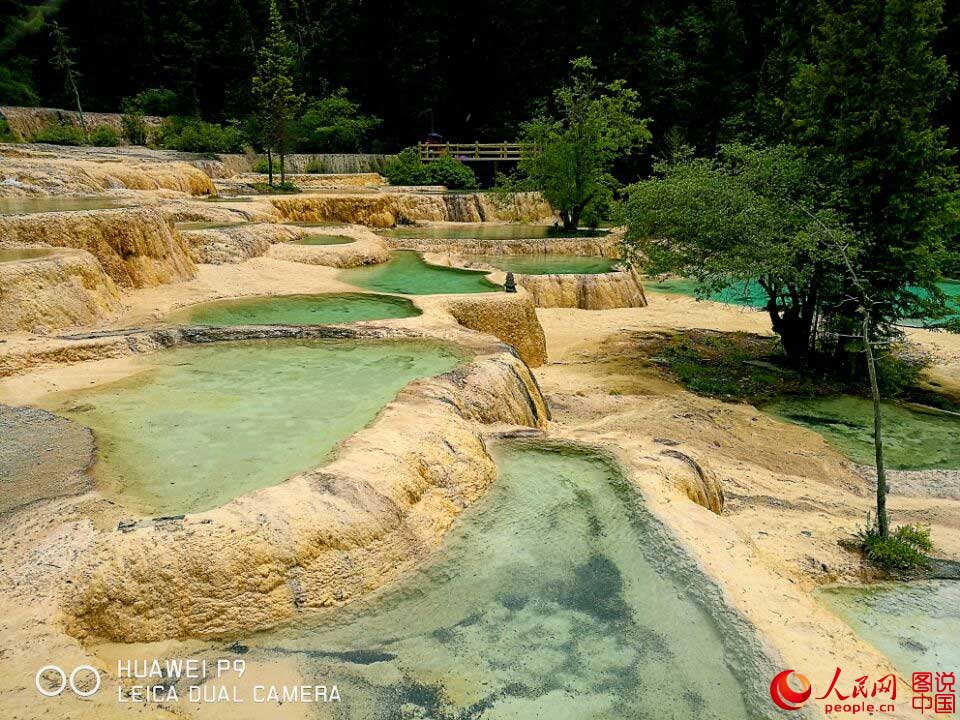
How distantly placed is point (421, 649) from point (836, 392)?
431 inches

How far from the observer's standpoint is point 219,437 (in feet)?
22.6

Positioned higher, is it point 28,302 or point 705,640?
point 28,302

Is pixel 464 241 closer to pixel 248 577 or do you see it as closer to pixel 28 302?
pixel 28 302

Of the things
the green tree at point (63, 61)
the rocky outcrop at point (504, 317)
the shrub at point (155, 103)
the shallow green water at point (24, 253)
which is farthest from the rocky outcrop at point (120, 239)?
the shrub at point (155, 103)

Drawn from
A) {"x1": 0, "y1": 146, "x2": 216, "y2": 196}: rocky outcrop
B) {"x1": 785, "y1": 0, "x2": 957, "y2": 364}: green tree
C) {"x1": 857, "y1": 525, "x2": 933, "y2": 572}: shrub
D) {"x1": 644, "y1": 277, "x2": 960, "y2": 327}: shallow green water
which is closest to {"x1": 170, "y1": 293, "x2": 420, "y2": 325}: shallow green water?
{"x1": 857, "y1": 525, "x2": 933, "y2": 572}: shrub

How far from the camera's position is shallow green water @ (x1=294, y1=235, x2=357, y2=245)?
18.4m

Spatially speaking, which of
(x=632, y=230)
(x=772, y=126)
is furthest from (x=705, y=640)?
(x=772, y=126)

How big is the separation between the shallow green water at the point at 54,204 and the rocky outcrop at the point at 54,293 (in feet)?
7.41

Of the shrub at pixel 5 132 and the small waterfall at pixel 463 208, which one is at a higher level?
the shrub at pixel 5 132

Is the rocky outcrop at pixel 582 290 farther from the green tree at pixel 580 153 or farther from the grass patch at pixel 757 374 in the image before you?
the green tree at pixel 580 153

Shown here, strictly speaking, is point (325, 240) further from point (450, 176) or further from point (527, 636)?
point (527, 636)

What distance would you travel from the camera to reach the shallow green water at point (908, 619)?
5434 mm

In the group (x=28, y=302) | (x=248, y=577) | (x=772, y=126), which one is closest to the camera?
(x=248, y=577)

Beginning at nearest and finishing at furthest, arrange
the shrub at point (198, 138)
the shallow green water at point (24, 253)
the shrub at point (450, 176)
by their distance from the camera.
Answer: the shallow green water at point (24, 253), the shrub at point (198, 138), the shrub at point (450, 176)
